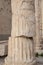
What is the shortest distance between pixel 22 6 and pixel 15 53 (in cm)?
46

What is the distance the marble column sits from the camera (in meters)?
1.84

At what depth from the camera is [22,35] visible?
6.04 feet

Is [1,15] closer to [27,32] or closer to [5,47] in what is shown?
[5,47]

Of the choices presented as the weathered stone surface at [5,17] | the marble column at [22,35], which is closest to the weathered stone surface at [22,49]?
the marble column at [22,35]

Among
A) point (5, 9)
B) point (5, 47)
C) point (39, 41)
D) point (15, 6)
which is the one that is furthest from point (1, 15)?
point (39, 41)

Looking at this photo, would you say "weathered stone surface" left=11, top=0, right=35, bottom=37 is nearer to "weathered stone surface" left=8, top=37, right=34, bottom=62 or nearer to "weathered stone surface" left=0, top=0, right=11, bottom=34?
"weathered stone surface" left=8, top=37, right=34, bottom=62

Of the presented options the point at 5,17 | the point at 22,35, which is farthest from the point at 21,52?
the point at 5,17

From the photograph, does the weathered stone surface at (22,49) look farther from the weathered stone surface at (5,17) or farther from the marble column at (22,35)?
the weathered stone surface at (5,17)

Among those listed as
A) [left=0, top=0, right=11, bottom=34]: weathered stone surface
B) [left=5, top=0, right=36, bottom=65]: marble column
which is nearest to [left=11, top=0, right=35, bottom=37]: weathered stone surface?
[left=5, top=0, right=36, bottom=65]: marble column

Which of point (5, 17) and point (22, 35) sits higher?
point (5, 17)

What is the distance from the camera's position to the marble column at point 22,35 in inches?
72.5

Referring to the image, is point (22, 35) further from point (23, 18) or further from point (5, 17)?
point (5, 17)

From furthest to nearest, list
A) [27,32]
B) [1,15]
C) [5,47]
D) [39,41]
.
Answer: [39,41] → [1,15] → [5,47] → [27,32]

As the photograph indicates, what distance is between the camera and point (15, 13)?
6.34 ft
